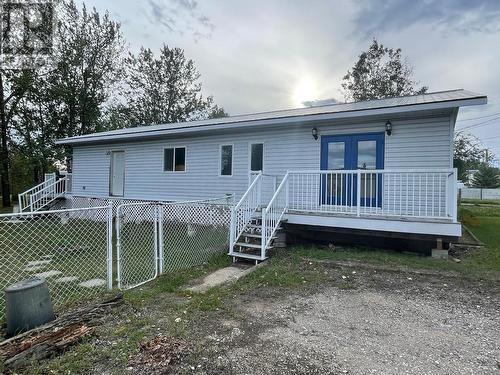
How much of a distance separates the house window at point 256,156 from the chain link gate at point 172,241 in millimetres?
1301

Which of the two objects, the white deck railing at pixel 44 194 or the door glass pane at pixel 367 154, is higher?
the door glass pane at pixel 367 154

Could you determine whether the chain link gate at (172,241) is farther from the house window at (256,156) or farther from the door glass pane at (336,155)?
the door glass pane at (336,155)

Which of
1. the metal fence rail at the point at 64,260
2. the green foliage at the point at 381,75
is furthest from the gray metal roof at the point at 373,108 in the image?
the green foliage at the point at 381,75

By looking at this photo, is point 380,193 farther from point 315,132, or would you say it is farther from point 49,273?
point 49,273

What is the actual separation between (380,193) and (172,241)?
201 inches

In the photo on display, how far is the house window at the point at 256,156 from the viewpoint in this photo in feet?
30.7

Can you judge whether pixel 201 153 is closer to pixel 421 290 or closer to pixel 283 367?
pixel 421 290

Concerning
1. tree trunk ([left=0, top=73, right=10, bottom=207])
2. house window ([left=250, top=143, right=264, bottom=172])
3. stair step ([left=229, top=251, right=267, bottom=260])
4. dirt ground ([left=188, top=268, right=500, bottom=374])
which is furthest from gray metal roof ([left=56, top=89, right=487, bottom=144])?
tree trunk ([left=0, top=73, right=10, bottom=207])

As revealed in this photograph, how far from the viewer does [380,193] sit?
7.50 metres

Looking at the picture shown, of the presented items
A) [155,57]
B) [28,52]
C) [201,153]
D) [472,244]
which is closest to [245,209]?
[201,153]

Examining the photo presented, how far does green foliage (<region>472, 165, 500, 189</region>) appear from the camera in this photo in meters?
37.4

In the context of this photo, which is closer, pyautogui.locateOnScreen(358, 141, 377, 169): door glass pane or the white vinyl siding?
the white vinyl siding

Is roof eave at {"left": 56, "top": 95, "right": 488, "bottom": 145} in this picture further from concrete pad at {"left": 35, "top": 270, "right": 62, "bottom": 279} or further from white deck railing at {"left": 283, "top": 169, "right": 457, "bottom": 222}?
concrete pad at {"left": 35, "top": 270, "right": 62, "bottom": 279}

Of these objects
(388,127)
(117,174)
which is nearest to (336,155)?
(388,127)
